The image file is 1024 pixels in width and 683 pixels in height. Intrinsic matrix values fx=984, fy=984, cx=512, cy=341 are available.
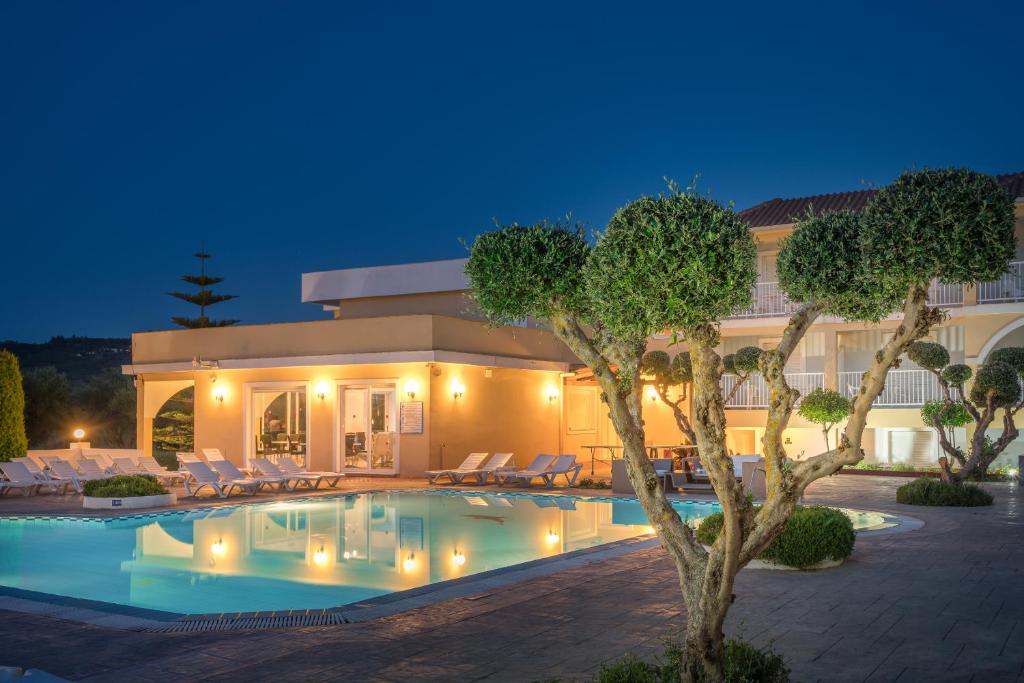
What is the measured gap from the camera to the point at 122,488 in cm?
1591

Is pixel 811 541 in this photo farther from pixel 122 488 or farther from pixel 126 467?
pixel 126 467

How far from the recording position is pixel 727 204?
→ 4.71m

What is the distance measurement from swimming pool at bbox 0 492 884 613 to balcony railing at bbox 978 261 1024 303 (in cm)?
1019

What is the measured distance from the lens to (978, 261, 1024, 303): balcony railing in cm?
2184

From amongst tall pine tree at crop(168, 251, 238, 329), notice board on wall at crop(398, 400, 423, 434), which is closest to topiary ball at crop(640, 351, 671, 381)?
notice board on wall at crop(398, 400, 423, 434)

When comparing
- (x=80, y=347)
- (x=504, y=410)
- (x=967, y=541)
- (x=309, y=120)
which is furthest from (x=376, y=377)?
(x=80, y=347)

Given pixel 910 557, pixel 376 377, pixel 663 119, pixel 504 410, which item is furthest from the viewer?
pixel 663 119

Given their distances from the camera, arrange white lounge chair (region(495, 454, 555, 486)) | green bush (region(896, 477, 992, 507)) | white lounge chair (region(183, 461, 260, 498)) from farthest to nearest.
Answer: white lounge chair (region(495, 454, 555, 486)) → white lounge chair (region(183, 461, 260, 498)) → green bush (region(896, 477, 992, 507))

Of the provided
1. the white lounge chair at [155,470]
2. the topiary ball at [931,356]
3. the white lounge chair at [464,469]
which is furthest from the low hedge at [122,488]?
the topiary ball at [931,356]

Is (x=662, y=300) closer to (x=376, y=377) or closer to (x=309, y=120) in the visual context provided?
(x=376, y=377)

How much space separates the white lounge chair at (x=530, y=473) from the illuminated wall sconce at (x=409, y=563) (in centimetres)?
766

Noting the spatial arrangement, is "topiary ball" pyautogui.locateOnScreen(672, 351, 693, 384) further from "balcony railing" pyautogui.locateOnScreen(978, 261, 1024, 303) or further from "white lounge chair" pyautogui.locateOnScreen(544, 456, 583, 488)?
"balcony railing" pyautogui.locateOnScreen(978, 261, 1024, 303)

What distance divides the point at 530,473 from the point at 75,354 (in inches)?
1950

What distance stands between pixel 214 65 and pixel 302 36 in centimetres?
1039
